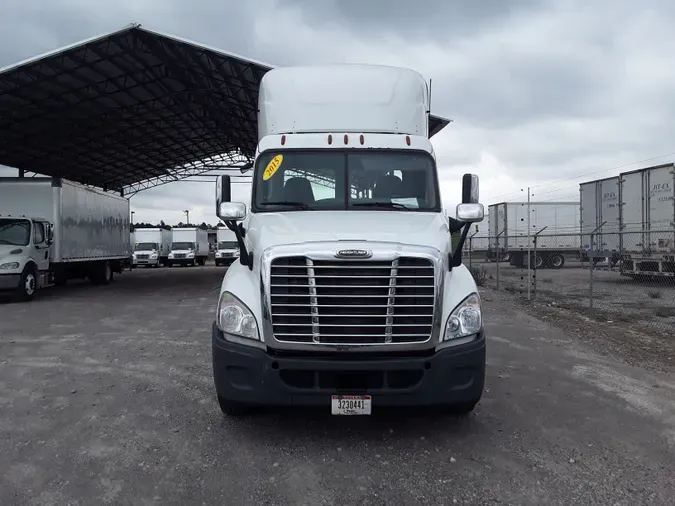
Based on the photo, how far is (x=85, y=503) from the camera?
3438 millimetres

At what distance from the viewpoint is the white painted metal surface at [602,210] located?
63.2 feet

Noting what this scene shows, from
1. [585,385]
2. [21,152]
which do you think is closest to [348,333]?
[585,385]

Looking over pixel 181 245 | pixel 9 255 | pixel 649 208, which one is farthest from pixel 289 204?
pixel 181 245

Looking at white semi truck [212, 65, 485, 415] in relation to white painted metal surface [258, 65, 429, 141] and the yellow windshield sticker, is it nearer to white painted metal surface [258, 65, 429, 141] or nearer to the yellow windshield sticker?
the yellow windshield sticker

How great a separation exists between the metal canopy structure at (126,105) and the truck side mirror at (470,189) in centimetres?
835

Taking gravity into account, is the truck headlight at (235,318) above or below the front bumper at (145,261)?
above

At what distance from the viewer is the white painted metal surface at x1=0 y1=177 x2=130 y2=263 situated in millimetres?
15500

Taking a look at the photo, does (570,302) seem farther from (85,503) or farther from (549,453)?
(85,503)

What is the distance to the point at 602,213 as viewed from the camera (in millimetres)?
20031

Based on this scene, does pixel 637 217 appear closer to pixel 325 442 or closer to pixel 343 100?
pixel 343 100

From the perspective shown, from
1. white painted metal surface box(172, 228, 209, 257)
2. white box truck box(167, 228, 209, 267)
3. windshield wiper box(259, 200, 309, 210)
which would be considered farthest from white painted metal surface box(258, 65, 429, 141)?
white painted metal surface box(172, 228, 209, 257)

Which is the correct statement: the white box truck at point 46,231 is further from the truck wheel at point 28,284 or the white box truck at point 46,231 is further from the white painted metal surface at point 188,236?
the white painted metal surface at point 188,236

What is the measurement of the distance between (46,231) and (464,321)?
14377mm

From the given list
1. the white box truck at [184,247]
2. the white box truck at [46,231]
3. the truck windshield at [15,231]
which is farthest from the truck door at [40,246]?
the white box truck at [184,247]
